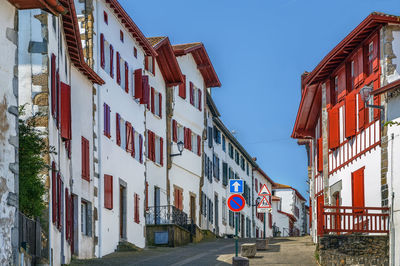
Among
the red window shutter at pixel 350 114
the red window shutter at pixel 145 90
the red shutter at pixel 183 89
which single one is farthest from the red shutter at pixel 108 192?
the red shutter at pixel 183 89

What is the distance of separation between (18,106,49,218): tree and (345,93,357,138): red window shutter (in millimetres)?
12129

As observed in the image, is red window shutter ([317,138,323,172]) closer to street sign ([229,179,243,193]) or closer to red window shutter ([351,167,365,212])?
red window shutter ([351,167,365,212])

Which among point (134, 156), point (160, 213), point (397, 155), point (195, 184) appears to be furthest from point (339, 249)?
point (195, 184)

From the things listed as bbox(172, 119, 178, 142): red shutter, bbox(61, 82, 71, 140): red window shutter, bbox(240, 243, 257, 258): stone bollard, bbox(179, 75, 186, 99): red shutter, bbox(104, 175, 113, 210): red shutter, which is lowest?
bbox(240, 243, 257, 258): stone bollard

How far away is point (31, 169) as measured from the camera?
19.0 metres

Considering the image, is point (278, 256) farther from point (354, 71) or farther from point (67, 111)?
point (67, 111)

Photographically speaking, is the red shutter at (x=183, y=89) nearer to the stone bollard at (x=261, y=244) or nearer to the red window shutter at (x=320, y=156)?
the red window shutter at (x=320, y=156)

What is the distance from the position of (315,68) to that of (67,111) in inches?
421

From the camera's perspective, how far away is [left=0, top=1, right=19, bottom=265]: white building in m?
14.3

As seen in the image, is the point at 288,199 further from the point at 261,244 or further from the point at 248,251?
the point at 248,251

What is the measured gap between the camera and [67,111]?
24.0 m

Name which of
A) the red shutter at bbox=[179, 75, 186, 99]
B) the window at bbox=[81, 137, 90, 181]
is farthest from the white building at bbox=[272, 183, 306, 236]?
the window at bbox=[81, 137, 90, 181]

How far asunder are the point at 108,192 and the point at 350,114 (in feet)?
28.1

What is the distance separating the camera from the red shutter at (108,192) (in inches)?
1232
